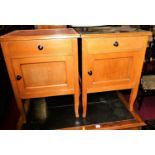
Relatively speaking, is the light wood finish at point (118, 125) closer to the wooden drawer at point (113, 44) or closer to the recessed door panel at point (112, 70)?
the recessed door panel at point (112, 70)

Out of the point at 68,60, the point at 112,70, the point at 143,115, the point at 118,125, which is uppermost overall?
the point at 68,60

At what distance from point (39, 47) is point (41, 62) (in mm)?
100

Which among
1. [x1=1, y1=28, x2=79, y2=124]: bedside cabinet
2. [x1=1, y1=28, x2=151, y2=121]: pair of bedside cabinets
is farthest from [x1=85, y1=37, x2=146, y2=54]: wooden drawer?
[x1=1, y1=28, x2=79, y2=124]: bedside cabinet

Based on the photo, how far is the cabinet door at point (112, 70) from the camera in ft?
3.04

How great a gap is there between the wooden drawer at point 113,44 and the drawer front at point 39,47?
0.14 m

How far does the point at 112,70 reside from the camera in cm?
98

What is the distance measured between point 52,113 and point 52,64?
1.64 feet

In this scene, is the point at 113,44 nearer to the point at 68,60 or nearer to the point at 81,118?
the point at 68,60

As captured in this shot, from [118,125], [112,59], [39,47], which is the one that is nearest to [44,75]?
[39,47]

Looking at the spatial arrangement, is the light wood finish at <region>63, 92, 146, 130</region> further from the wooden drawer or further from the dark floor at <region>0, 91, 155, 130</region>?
the wooden drawer

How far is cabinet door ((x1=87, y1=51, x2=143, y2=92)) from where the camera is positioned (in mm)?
926

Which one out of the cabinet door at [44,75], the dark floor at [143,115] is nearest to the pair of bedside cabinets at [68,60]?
the cabinet door at [44,75]
